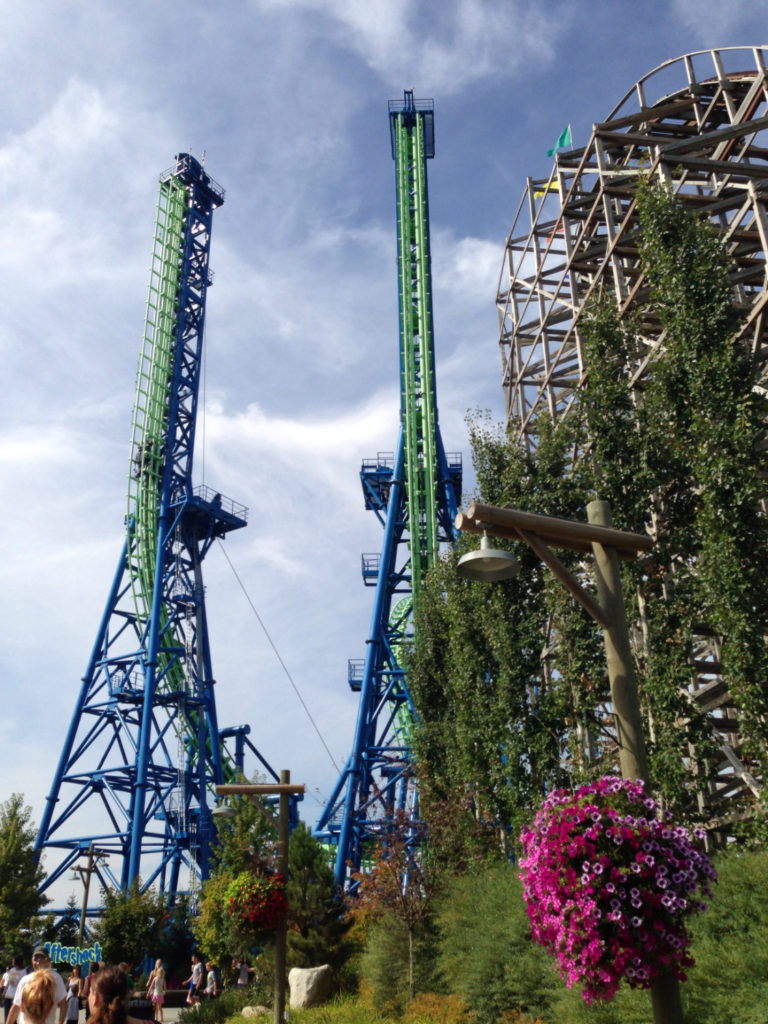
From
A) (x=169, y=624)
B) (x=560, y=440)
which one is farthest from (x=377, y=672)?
(x=560, y=440)

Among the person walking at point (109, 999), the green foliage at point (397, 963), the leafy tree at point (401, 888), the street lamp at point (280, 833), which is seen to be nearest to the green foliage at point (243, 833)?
the leafy tree at point (401, 888)

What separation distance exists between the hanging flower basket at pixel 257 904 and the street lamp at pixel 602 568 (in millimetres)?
8888

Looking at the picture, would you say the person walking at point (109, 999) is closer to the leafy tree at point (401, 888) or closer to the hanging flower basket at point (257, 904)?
the hanging flower basket at point (257, 904)

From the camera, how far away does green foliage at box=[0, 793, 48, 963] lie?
29.3 m

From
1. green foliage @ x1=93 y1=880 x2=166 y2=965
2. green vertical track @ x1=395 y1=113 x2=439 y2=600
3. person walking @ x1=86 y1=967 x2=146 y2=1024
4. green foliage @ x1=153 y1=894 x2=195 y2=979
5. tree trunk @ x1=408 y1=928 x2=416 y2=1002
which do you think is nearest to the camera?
person walking @ x1=86 y1=967 x2=146 y2=1024

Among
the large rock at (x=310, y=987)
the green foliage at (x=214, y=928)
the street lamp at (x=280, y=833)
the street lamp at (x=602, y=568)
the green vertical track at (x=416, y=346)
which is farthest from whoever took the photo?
the green vertical track at (x=416, y=346)

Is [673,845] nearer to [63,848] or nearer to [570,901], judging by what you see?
[570,901]

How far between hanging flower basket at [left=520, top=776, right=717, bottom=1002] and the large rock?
514 inches

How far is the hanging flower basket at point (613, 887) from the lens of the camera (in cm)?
624

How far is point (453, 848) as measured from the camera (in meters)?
18.7

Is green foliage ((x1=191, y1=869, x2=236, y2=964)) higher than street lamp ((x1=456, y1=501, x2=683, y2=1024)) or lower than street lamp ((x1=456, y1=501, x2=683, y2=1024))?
lower

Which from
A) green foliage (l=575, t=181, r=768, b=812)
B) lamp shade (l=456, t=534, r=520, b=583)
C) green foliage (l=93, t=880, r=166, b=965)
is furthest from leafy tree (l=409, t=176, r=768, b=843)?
green foliage (l=93, t=880, r=166, b=965)

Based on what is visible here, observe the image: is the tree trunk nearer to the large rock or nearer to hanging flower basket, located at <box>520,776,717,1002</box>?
the large rock

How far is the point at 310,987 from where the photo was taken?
18.1 meters
